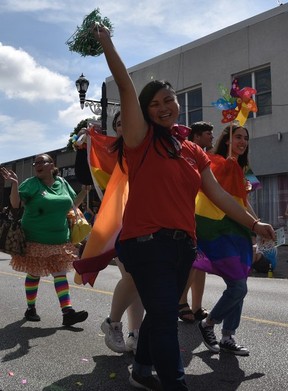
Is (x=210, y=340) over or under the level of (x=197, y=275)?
under

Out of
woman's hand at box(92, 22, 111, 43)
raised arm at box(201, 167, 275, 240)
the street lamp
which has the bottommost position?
raised arm at box(201, 167, 275, 240)

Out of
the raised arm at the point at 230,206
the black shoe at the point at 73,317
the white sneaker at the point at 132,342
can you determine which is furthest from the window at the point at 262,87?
the raised arm at the point at 230,206

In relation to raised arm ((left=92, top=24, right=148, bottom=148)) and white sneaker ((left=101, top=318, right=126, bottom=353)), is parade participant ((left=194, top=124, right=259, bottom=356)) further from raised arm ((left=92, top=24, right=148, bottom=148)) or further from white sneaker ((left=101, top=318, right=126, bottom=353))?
raised arm ((left=92, top=24, right=148, bottom=148))

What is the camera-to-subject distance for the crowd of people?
2560mm

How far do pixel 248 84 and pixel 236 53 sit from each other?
1.20 m

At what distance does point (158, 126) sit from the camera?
2.80m

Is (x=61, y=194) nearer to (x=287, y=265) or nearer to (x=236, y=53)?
(x=287, y=265)

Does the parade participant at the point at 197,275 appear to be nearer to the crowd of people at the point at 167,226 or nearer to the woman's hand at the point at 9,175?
the crowd of people at the point at 167,226

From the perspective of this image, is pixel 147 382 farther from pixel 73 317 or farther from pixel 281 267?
pixel 281 267

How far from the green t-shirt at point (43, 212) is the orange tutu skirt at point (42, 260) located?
8 centimetres

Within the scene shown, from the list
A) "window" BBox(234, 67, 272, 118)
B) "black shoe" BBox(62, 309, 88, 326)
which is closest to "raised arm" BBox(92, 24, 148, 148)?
"black shoe" BBox(62, 309, 88, 326)

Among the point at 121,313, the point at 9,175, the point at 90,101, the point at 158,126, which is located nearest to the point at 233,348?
the point at 121,313

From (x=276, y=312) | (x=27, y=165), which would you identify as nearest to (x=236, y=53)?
(x=276, y=312)

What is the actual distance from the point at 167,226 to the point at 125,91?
2.46 feet
